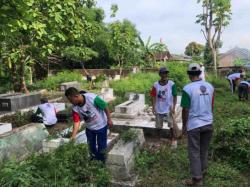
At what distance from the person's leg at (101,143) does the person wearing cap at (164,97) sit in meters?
1.88

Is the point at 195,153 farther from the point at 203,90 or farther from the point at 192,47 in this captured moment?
the point at 192,47

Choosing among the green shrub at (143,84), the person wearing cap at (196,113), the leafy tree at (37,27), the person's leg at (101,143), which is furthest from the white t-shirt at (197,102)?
the green shrub at (143,84)

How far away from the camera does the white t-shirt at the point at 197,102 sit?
498 centimetres

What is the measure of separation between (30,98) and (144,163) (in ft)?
24.1

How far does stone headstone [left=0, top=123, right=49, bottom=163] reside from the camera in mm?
6262

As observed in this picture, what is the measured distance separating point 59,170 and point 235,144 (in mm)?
3569

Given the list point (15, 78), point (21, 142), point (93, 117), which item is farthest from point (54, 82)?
point (93, 117)

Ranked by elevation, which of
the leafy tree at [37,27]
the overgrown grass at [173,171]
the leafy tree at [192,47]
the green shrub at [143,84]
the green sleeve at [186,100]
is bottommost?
the overgrown grass at [173,171]

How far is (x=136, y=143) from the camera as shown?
6.26m

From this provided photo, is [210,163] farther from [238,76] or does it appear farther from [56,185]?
[238,76]

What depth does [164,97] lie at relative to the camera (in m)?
6.95

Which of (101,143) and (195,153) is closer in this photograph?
(195,153)

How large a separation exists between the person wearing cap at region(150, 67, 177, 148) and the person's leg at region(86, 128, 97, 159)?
6.60 feet

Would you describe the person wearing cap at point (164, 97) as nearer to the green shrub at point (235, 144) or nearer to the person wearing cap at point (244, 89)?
the green shrub at point (235, 144)
